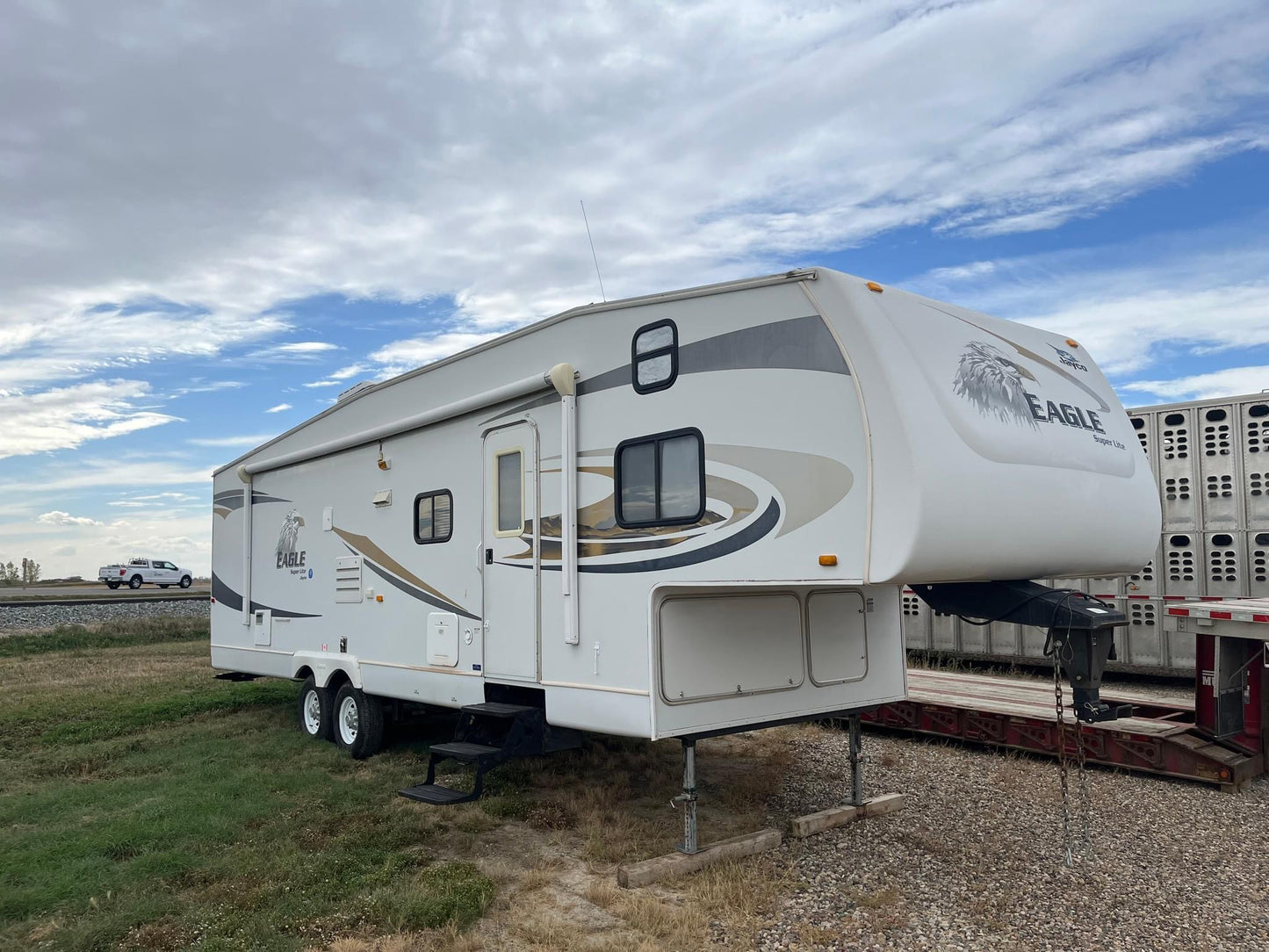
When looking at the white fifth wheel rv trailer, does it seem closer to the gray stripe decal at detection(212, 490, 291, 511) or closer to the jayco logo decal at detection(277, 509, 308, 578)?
the jayco logo decal at detection(277, 509, 308, 578)

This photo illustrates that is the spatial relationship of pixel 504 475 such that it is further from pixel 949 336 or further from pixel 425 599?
pixel 949 336

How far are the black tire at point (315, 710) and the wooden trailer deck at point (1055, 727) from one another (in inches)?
204

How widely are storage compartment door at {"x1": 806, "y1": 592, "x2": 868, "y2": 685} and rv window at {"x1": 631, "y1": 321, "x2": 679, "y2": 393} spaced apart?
1.76m

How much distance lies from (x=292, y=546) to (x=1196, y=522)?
34.4 feet

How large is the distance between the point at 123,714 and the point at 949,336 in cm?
1058

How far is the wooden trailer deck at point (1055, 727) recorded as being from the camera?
290 inches

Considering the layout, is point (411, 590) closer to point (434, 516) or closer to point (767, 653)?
point (434, 516)

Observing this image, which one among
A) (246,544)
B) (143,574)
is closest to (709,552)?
(246,544)

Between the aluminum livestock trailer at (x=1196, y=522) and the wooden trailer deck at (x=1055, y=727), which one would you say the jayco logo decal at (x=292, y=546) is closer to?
the wooden trailer deck at (x=1055, y=727)

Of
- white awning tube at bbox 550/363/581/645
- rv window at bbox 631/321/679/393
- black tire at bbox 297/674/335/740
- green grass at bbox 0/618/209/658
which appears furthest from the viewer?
green grass at bbox 0/618/209/658

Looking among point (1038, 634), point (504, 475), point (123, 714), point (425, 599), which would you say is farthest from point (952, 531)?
point (123, 714)

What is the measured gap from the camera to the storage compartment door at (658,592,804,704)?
18.4ft

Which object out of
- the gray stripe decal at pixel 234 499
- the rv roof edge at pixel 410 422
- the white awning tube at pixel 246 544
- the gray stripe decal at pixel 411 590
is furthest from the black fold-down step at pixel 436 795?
the white awning tube at pixel 246 544

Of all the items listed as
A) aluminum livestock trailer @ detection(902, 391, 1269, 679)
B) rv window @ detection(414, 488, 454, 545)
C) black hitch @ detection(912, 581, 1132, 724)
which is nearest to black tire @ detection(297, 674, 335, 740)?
rv window @ detection(414, 488, 454, 545)
